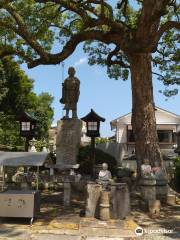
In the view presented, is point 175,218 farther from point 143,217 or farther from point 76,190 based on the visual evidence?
point 76,190

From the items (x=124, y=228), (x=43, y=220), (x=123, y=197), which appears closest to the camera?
(x=124, y=228)

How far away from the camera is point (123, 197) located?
411 inches

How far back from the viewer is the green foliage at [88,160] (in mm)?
16859

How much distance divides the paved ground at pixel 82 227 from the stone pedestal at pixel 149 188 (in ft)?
1.63

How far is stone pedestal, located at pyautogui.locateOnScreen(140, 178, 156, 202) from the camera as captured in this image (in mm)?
11273

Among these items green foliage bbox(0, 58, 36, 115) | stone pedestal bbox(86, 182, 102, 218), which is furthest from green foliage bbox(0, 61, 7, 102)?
stone pedestal bbox(86, 182, 102, 218)

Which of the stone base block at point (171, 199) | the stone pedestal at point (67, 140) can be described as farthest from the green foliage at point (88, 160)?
the stone base block at point (171, 199)

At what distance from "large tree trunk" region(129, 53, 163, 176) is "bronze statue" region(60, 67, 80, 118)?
142 inches

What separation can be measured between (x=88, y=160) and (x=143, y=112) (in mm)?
4376

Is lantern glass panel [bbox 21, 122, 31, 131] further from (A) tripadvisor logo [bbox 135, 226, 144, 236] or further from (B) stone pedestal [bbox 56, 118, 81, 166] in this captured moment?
(A) tripadvisor logo [bbox 135, 226, 144, 236]

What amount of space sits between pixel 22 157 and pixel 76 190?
12.8 feet

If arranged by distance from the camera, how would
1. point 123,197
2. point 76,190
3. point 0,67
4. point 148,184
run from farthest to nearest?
point 0,67, point 76,190, point 148,184, point 123,197

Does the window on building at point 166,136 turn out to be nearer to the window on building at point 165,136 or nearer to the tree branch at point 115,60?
the window on building at point 165,136

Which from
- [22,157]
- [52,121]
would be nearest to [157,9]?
[22,157]
